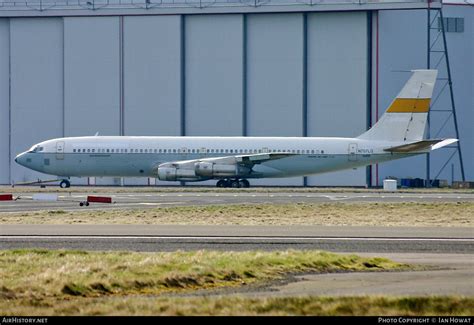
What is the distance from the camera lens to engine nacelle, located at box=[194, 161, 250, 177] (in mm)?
59781

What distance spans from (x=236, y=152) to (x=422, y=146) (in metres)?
11.0

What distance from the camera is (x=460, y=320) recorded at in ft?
41.9

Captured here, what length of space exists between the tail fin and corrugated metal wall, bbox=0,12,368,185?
275 inches

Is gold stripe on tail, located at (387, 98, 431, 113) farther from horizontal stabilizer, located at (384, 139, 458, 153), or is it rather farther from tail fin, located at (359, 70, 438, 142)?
horizontal stabilizer, located at (384, 139, 458, 153)

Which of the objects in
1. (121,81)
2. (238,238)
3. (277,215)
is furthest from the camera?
(121,81)

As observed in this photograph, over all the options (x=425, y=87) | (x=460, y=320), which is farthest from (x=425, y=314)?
(x=425, y=87)

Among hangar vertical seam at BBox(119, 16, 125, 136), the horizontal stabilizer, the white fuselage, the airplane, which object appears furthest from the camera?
hangar vertical seam at BBox(119, 16, 125, 136)

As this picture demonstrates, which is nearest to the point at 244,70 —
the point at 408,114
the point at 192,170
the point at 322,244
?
the point at 192,170

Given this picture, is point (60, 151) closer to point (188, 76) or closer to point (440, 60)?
point (188, 76)

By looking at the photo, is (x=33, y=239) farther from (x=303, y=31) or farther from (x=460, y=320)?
(x=303, y=31)

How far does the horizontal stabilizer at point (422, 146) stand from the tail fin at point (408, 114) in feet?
3.34

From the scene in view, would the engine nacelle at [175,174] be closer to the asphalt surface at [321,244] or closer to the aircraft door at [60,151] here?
the aircraft door at [60,151]

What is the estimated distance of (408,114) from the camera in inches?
2382
